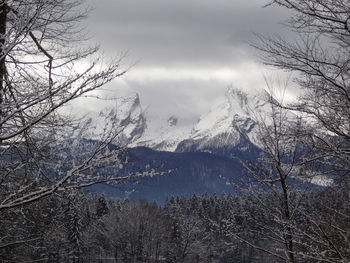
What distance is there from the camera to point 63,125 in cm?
496

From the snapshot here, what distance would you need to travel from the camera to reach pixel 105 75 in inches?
178

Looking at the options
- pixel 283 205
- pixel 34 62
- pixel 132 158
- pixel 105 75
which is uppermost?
pixel 34 62

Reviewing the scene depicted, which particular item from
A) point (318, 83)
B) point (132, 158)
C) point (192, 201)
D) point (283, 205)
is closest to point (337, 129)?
point (318, 83)

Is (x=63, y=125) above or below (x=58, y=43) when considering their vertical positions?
below

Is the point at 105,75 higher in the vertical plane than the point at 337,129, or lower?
higher

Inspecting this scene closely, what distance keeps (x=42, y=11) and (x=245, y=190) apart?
19.8 feet

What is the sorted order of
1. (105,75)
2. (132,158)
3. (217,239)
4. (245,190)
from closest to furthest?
1. (105,75)
2. (132,158)
3. (245,190)
4. (217,239)

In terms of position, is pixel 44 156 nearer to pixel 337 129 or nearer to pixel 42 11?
pixel 42 11

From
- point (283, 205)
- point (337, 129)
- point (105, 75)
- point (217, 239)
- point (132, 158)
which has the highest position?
point (105, 75)

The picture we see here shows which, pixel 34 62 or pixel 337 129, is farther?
pixel 34 62

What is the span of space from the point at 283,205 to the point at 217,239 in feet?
232

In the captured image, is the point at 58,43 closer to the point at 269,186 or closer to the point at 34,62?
the point at 34,62

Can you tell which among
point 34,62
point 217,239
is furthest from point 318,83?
point 217,239

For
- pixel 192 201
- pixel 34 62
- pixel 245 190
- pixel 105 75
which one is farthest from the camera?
pixel 192 201
